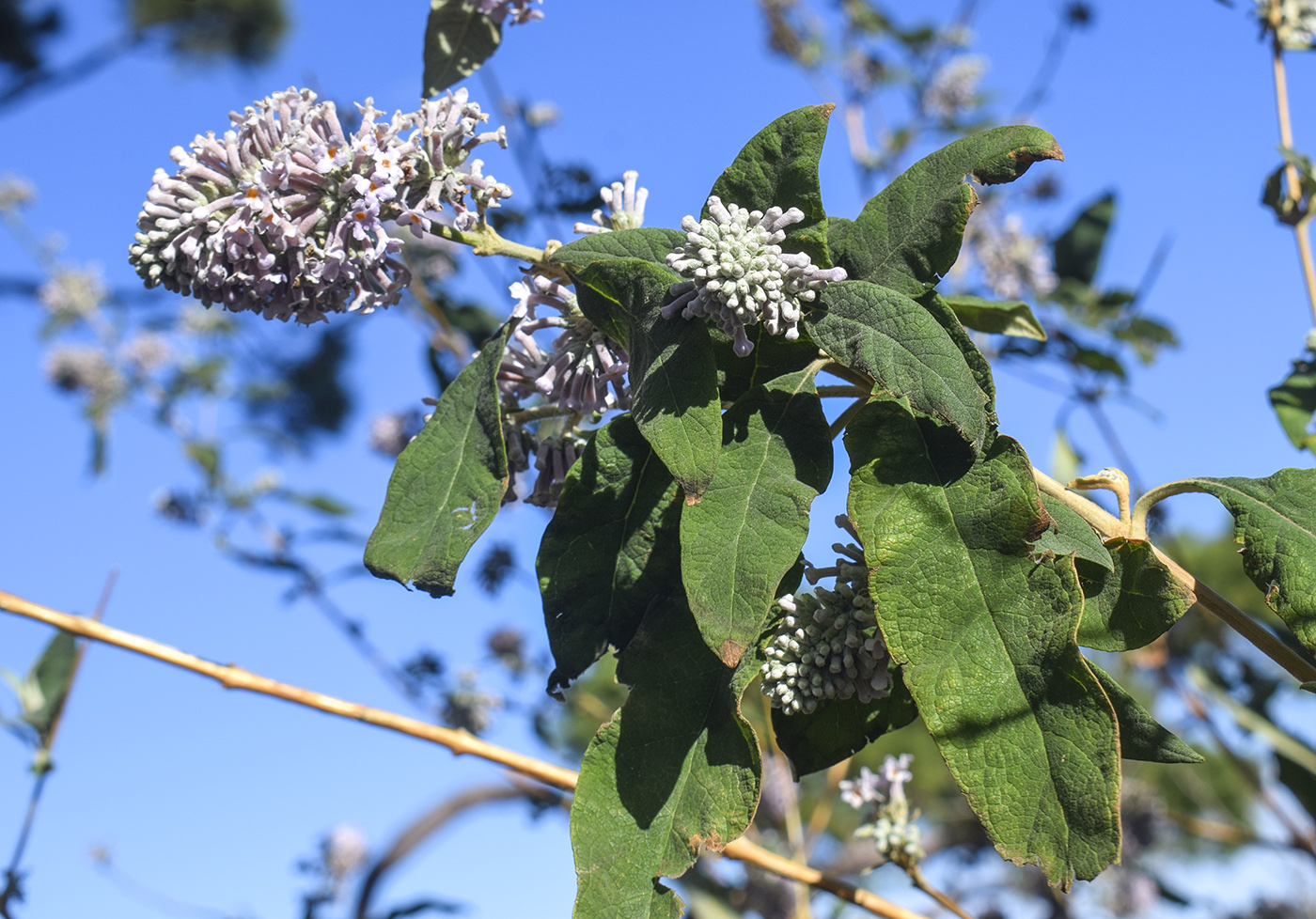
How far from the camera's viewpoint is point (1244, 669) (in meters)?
3.01

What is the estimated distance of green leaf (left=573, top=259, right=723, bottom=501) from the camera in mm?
862

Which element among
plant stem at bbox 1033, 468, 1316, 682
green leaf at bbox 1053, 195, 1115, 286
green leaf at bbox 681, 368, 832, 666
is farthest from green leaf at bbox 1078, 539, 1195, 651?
green leaf at bbox 1053, 195, 1115, 286

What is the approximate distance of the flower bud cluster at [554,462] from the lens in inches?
46.9

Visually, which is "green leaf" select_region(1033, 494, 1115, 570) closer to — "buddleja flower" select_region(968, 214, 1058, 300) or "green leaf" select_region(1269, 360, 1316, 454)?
"green leaf" select_region(1269, 360, 1316, 454)

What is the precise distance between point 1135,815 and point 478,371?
499 cm

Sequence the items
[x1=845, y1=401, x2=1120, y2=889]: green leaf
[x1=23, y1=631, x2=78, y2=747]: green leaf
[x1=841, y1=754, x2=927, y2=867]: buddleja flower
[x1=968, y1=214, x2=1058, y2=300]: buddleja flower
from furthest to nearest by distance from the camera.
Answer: [x1=968, y1=214, x2=1058, y2=300]: buddleja flower → [x1=23, y1=631, x2=78, y2=747]: green leaf → [x1=841, y1=754, x2=927, y2=867]: buddleja flower → [x1=845, y1=401, x2=1120, y2=889]: green leaf

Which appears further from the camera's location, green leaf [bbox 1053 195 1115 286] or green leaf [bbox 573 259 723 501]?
green leaf [bbox 1053 195 1115 286]

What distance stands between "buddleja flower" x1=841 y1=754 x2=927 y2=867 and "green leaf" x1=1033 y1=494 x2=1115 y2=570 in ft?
2.82

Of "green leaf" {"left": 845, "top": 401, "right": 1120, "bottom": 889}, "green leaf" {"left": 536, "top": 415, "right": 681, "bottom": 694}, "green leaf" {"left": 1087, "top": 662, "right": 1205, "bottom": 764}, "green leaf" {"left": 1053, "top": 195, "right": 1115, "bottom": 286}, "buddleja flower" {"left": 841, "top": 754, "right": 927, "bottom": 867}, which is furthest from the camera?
"green leaf" {"left": 1053, "top": 195, "right": 1115, "bottom": 286}

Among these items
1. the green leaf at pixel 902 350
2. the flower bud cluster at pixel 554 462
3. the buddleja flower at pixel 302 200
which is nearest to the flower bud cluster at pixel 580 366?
the flower bud cluster at pixel 554 462

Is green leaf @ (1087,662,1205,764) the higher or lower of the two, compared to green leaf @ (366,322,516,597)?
lower

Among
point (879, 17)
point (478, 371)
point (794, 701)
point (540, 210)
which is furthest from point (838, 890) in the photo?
point (879, 17)

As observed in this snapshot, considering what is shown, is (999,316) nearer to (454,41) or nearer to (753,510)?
(753,510)

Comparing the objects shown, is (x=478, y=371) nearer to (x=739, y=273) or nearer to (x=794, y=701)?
(x=739, y=273)
